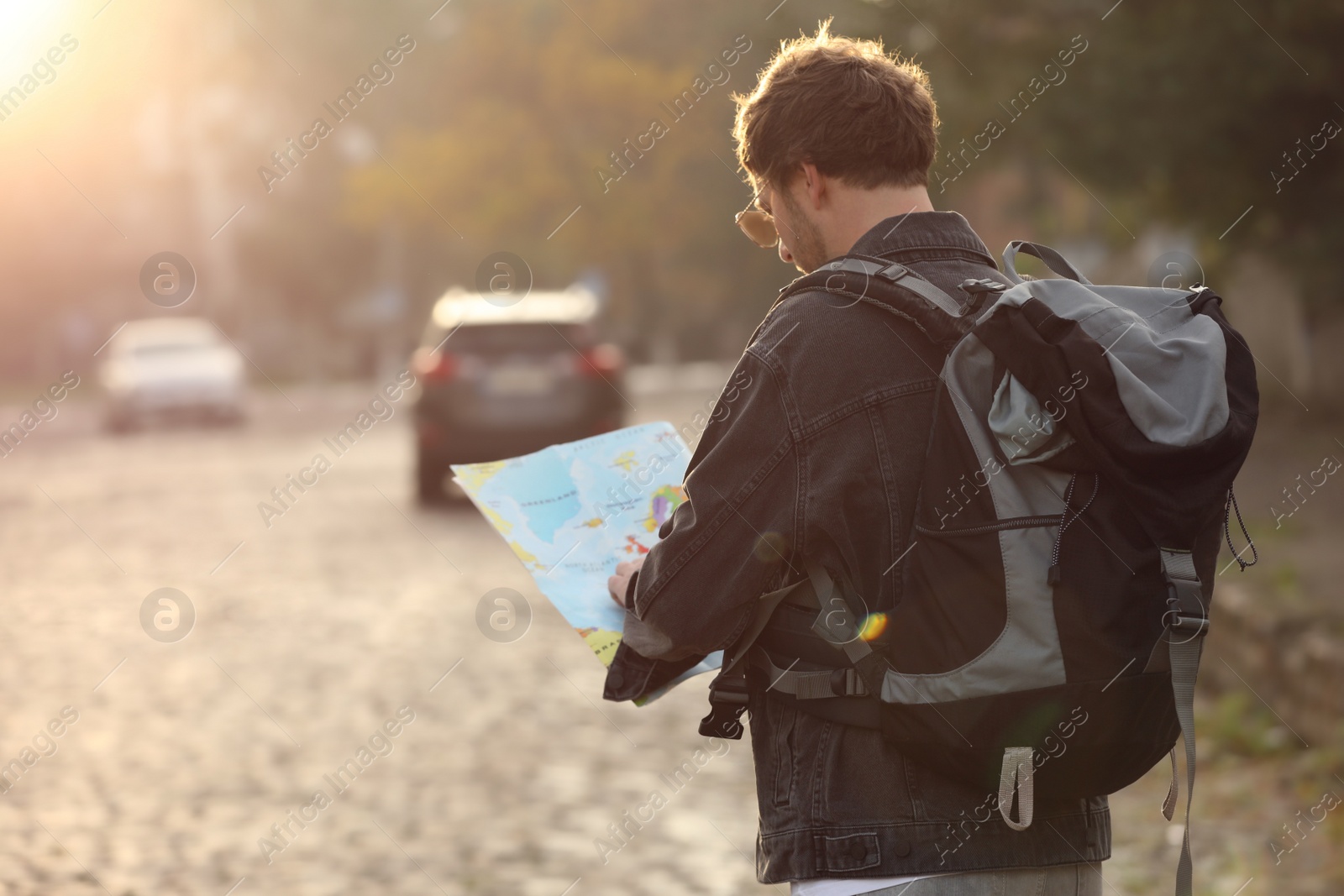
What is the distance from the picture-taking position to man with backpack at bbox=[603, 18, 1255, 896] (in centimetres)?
187

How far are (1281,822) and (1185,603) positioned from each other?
378 cm

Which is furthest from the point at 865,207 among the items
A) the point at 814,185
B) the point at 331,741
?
the point at 331,741

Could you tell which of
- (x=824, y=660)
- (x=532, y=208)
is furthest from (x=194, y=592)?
(x=532, y=208)

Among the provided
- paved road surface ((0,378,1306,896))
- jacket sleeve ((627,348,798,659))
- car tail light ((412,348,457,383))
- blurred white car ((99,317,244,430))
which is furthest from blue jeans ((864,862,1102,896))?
blurred white car ((99,317,244,430))

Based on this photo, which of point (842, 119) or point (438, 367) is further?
point (438, 367)

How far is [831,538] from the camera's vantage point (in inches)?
77.4

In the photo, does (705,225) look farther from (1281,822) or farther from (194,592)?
(1281,822)

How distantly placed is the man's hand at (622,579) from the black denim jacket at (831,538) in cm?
16

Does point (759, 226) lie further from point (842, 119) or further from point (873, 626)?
point (873, 626)

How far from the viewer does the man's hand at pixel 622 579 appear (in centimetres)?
228

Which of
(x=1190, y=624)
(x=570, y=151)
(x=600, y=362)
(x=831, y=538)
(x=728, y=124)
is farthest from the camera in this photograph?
(x=570, y=151)

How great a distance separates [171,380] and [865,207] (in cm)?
2554

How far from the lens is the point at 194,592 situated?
10016 millimetres

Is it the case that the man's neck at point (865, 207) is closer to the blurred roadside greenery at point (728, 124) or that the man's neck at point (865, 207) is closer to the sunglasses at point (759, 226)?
the sunglasses at point (759, 226)
